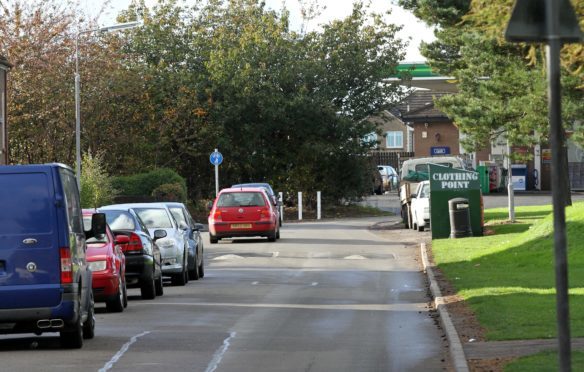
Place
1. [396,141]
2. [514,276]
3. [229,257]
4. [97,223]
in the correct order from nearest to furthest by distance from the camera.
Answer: [97,223] < [514,276] < [229,257] < [396,141]

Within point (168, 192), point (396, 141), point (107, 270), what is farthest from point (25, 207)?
point (396, 141)

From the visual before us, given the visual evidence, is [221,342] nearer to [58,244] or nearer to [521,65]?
[58,244]

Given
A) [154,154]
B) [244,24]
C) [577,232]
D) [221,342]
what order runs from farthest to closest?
[244,24] < [154,154] < [577,232] < [221,342]

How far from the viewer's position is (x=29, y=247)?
14.9 meters

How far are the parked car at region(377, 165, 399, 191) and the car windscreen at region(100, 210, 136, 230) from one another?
65671mm

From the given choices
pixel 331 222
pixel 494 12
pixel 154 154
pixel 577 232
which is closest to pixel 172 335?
pixel 494 12

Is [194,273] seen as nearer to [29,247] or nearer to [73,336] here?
[73,336]

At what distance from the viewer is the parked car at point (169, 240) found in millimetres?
26219

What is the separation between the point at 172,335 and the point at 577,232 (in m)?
15.8

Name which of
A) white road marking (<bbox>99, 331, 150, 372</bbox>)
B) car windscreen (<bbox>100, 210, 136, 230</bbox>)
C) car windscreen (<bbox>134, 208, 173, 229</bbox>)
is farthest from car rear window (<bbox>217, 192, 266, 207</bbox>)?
white road marking (<bbox>99, 331, 150, 372</bbox>)

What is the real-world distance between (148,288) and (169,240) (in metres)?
3.33

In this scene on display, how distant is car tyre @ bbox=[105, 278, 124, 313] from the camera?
20.4 metres

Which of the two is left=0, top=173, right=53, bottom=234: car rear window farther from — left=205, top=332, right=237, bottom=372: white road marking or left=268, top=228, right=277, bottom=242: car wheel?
left=268, top=228, right=277, bottom=242: car wheel

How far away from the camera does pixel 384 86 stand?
64.9m
